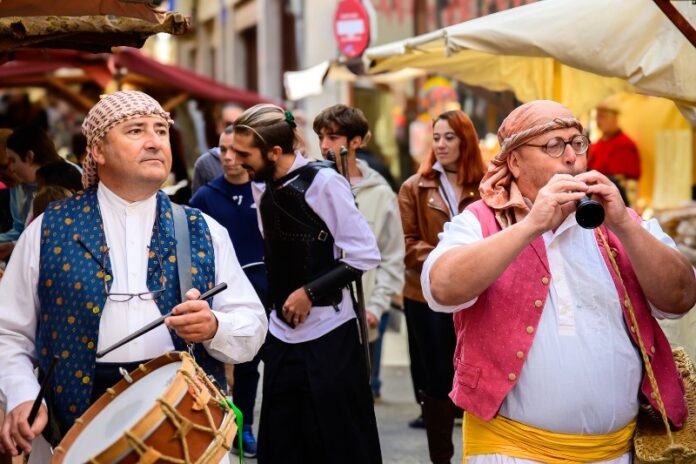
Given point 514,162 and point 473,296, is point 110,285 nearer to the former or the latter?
point 473,296

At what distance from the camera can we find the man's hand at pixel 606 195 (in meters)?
3.41

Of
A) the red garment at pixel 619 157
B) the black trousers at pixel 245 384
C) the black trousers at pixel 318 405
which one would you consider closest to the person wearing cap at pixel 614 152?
the red garment at pixel 619 157

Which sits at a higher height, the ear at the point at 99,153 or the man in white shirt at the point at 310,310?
the ear at the point at 99,153

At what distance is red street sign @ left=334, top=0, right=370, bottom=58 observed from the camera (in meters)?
15.2

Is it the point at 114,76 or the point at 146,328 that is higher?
the point at 114,76

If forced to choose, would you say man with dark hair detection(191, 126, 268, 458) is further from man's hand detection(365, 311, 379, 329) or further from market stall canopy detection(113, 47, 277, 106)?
market stall canopy detection(113, 47, 277, 106)

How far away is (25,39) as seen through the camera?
478 centimetres

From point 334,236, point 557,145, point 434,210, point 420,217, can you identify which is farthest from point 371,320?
point 557,145

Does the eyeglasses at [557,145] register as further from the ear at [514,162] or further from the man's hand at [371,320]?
the man's hand at [371,320]

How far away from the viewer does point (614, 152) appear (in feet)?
39.9

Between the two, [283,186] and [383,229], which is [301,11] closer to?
[383,229]

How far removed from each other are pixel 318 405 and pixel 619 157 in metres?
7.54

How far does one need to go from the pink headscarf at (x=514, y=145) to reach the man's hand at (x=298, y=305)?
69.1 inches

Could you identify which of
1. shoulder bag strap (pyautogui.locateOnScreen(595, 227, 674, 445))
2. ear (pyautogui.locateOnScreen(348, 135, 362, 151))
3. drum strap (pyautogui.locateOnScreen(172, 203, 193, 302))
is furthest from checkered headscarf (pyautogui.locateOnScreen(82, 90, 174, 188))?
ear (pyautogui.locateOnScreen(348, 135, 362, 151))
